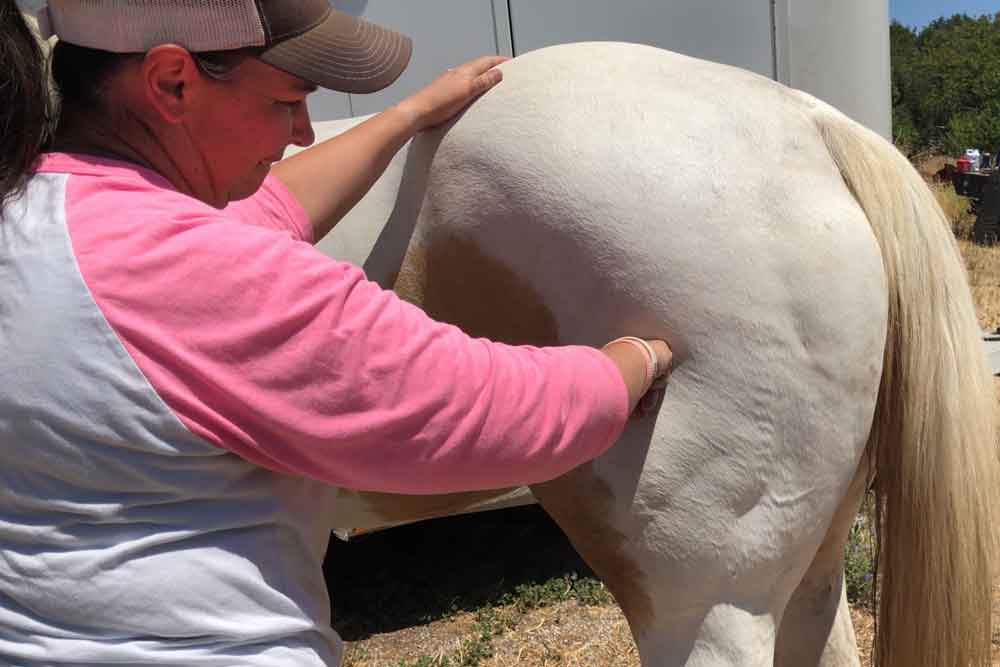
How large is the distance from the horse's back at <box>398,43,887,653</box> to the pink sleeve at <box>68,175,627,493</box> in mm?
297

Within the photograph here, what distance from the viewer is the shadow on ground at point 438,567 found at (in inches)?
112

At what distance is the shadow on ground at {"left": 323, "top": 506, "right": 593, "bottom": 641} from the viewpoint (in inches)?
112

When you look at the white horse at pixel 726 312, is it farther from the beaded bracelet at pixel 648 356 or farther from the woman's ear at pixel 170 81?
the woman's ear at pixel 170 81

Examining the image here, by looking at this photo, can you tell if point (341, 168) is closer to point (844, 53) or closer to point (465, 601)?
point (844, 53)

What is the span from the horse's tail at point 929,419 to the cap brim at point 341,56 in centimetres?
59

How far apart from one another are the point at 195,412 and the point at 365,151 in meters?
0.60

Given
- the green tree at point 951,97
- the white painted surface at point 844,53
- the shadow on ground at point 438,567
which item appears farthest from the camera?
the green tree at point 951,97

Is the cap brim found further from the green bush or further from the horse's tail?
the green bush

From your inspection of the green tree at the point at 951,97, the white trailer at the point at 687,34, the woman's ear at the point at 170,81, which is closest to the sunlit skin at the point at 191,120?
the woman's ear at the point at 170,81

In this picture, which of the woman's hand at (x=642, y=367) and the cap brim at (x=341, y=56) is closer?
the cap brim at (x=341, y=56)

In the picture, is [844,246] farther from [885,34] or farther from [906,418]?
[885,34]

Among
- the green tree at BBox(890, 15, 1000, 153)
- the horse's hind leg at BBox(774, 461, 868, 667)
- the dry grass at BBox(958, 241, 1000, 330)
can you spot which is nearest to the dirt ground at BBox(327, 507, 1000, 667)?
the horse's hind leg at BBox(774, 461, 868, 667)

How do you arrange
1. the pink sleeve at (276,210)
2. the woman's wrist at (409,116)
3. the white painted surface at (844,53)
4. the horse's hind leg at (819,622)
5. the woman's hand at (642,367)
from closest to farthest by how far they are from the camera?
the woman's hand at (642,367) < the pink sleeve at (276,210) < the woman's wrist at (409,116) < the horse's hind leg at (819,622) < the white painted surface at (844,53)

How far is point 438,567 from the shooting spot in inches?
123
